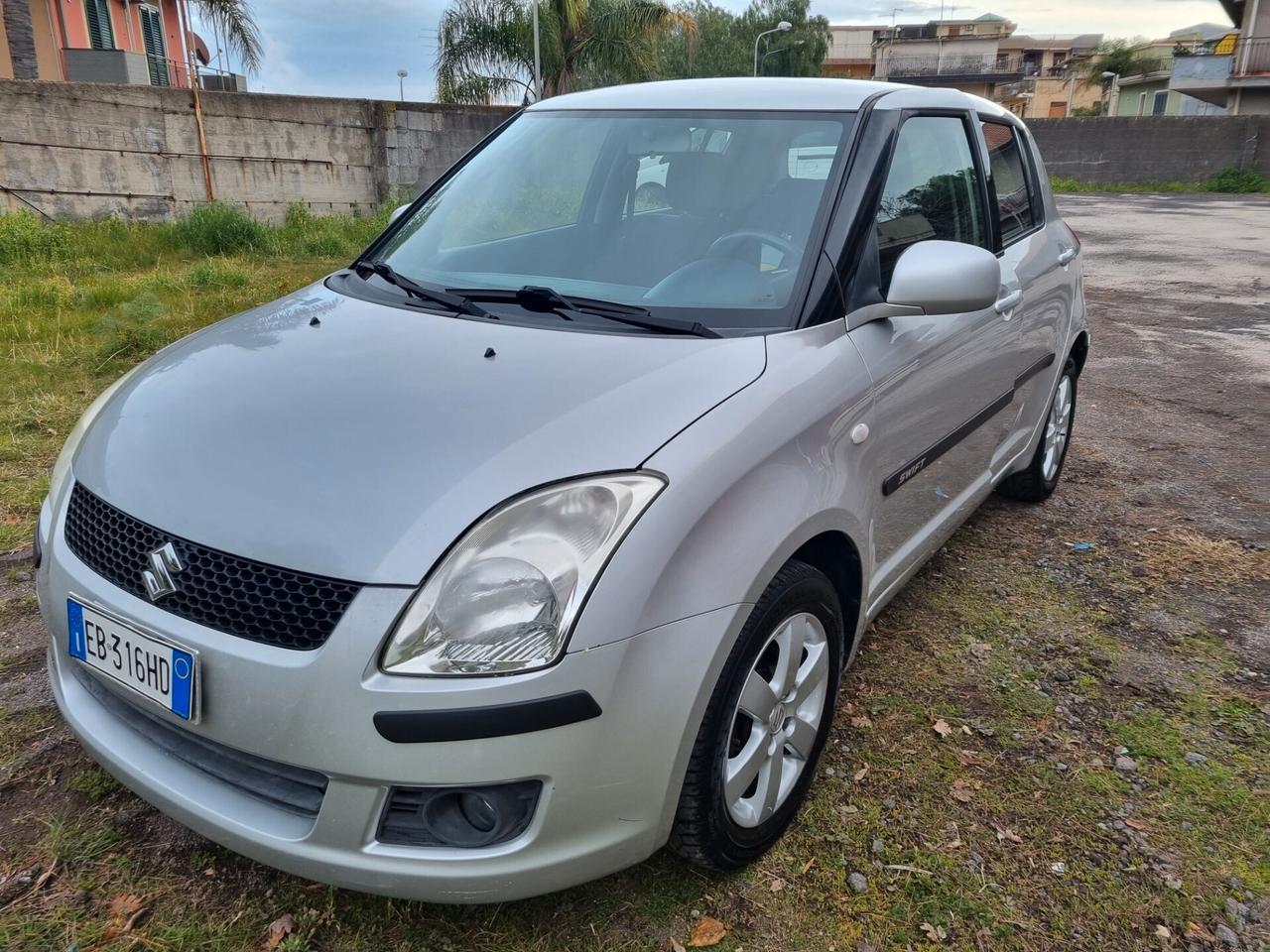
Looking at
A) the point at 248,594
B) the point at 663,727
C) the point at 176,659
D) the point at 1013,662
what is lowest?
the point at 1013,662

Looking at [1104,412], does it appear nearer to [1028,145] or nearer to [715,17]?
[1028,145]

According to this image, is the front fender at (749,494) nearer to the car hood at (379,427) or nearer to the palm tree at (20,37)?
the car hood at (379,427)

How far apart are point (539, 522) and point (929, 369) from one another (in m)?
1.40

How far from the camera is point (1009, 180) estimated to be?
12.0ft

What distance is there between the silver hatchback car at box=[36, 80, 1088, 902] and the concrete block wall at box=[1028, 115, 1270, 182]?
79.4 feet

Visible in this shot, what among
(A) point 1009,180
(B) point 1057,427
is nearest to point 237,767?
(A) point 1009,180

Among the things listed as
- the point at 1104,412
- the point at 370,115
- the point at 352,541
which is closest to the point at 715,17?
the point at 370,115

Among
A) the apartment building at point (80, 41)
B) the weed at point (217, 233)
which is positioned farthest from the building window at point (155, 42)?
the weed at point (217, 233)

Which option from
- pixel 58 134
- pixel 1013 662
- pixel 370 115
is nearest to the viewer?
pixel 1013 662

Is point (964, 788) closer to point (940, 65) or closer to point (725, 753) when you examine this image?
point (725, 753)

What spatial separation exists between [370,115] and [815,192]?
39.1ft

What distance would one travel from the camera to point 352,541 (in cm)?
159

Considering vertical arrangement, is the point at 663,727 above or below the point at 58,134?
below

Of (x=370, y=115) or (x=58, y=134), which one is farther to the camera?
(x=370, y=115)
